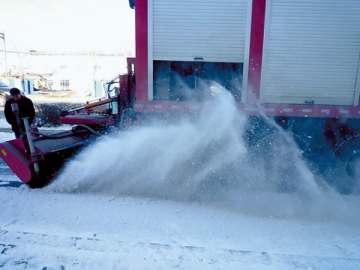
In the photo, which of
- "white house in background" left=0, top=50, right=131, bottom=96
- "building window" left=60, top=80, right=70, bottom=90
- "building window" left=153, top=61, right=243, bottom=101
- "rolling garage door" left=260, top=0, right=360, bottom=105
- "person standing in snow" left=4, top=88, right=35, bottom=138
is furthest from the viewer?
"building window" left=60, top=80, right=70, bottom=90

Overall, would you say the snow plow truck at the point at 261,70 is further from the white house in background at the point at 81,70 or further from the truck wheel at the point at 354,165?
the white house in background at the point at 81,70

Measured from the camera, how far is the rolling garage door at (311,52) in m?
4.20

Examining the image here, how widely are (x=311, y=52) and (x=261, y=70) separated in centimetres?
78

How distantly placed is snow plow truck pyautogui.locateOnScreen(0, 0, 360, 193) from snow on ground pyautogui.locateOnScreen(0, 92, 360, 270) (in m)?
0.30

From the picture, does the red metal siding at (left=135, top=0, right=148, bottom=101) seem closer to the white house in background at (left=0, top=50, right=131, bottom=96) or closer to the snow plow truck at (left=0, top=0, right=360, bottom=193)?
the snow plow truck at (left=0, top=0, right=360, bottom=193)

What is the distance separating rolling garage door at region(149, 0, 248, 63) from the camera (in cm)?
423

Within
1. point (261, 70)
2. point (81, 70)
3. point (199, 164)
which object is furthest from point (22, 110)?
point (81, 70)

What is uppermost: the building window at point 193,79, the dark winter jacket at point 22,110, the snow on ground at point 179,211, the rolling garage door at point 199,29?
the rolling garage door at point 199,29

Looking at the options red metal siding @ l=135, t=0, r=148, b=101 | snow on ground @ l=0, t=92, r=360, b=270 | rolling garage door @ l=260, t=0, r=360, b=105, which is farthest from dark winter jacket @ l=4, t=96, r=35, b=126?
rolling garage door @ l=260, t=0, r=360, b=105

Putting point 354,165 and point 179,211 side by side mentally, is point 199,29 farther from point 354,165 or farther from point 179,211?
point 354,165

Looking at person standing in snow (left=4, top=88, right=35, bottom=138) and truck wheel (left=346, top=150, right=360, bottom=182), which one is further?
person standing in snow (left=4, top=88, right=35, bottom=138)

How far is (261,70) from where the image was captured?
4.34 m

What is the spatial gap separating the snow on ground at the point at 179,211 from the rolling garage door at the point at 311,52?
33.3 inches

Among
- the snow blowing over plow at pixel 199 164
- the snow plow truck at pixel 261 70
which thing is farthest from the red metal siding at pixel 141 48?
the snow blowing over plow at pixel 199 164
